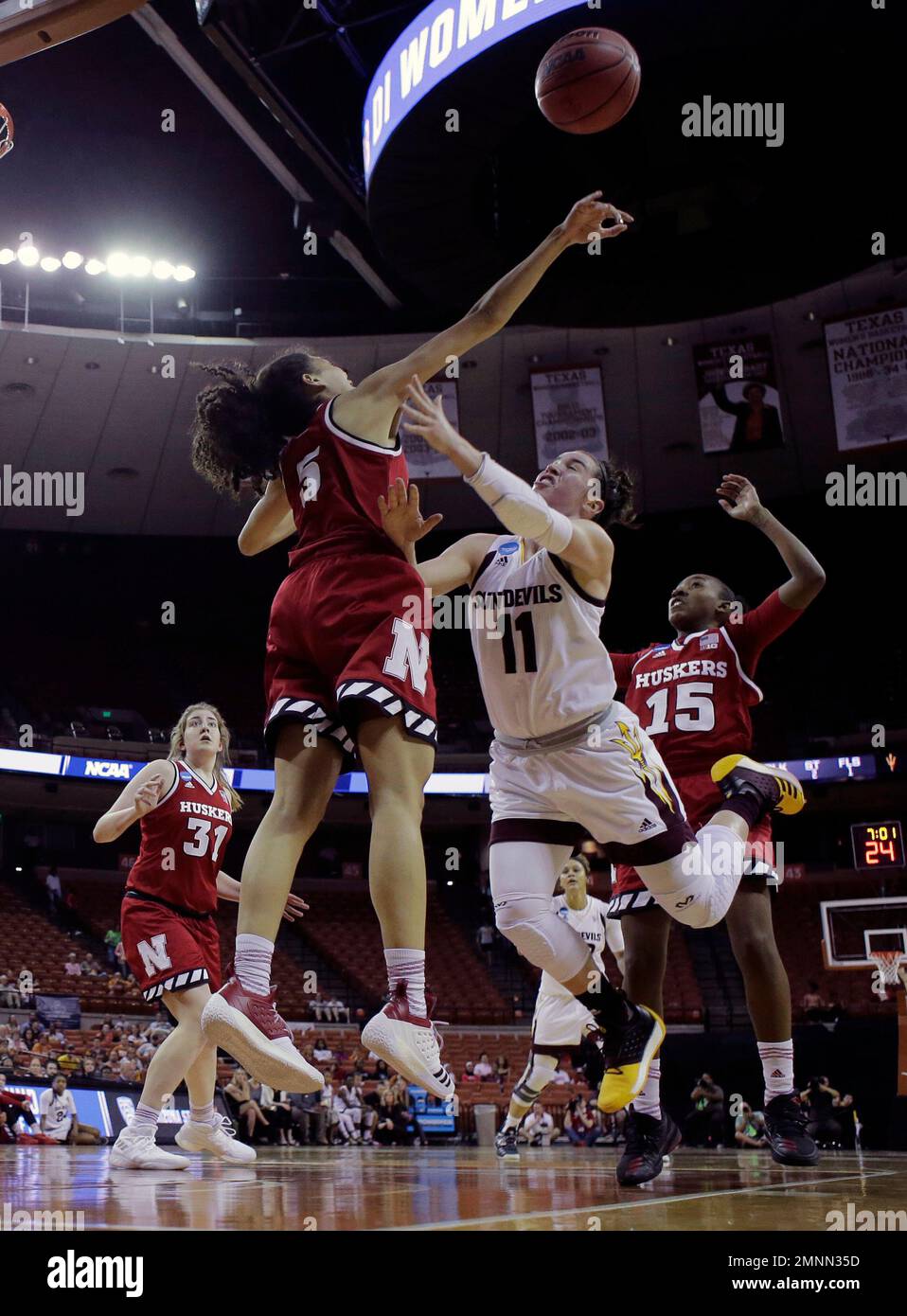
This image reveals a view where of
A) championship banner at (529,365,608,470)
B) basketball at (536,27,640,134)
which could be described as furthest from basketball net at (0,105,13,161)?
championship banner at (529,365,608,470)

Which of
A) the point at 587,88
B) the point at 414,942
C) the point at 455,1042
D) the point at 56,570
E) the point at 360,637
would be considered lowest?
the point at 455,1042

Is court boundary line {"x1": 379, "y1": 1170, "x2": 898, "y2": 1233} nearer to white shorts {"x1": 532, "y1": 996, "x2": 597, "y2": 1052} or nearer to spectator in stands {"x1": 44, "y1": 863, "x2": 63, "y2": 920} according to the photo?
white shorts {"x1": 532, "y1": 996, "x2": 597, "y2": 1052}

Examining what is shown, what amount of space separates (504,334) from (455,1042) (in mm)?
12990

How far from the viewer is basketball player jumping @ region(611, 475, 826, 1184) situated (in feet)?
15.6

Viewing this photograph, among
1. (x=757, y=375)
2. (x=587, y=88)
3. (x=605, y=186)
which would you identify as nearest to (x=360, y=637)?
(x=587, y=88)

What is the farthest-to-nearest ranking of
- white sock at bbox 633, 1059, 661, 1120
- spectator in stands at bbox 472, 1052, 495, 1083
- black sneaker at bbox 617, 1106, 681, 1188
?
1. spectator in stands at bbox 472, 1052, 495, 1083
2. white sock at bbox 633, 1059, 661, 1120
3. black sneaker at bbox 617, 1106, 681, 1188

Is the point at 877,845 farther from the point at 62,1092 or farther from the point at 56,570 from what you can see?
the point at 56,570

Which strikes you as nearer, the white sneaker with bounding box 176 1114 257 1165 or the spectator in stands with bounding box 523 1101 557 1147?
the white sneaker with bounding box 176 1114 257 1165

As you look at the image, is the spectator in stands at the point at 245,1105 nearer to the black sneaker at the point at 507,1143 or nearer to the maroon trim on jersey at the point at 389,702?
the black sneaker at the point at 507,1143

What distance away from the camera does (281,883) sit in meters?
3.23

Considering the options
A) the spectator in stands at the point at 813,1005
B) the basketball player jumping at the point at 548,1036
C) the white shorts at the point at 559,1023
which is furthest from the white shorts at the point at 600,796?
the spectator in stands at the point at 813,1005

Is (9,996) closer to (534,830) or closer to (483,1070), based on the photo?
(483,1070)

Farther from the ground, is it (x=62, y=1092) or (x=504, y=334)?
(x=504, y=334)

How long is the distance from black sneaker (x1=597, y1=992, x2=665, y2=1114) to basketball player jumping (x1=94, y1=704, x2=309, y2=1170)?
2.52m
